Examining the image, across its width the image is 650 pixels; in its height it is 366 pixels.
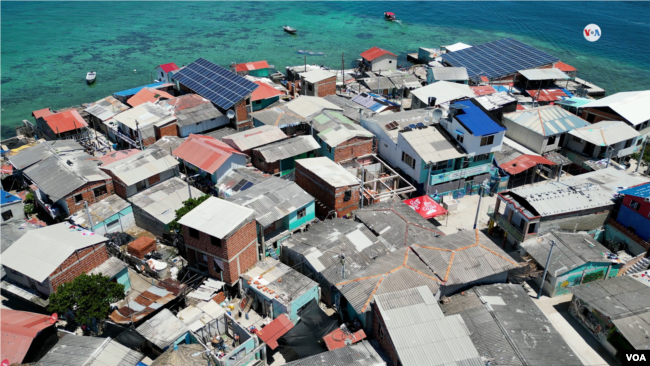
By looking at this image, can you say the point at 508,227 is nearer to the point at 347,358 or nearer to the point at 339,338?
the point at 339,338

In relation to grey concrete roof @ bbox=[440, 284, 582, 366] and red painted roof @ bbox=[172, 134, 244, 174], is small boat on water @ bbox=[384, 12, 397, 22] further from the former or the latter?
grey concrete roof @ bbox=[440, 284, 582, 366]

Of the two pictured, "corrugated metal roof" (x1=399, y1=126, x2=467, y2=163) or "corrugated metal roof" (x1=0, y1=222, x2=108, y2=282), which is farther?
"corrugated metal roof" (x1=399, y1=126, x2=467, y2=163)

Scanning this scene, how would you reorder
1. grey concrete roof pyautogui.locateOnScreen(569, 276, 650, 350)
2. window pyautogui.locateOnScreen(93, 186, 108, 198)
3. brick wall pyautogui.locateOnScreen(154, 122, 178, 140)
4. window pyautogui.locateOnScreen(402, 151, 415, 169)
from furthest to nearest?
brick wall pyautogui.locateOnScreen(154, 122, 178, 140) < window pyautogui.locateOnScreen(402, 151, 415, 169) < window pyautogui.locateOnScreen(93, 186, 108, 198) < grey concrete roof pyautogui.locateOnScreen(569, 276, 650, 350)

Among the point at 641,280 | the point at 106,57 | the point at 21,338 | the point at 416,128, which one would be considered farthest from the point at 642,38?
the point at 21,338

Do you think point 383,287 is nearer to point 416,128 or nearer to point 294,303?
point 294,303

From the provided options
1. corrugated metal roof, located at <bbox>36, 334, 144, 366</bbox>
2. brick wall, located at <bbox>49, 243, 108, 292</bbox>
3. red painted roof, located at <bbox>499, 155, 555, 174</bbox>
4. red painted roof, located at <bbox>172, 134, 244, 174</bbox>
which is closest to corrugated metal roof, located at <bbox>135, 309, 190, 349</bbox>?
corrugated metal roof, located at <bbox>36, 334, 144, 366</bbox>

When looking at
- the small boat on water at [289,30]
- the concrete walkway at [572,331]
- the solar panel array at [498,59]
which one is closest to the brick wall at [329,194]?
the concrete walkway at [572,331]

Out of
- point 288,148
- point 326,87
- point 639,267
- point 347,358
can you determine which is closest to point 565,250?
point 639,267

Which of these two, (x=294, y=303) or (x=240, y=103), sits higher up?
(x=240, y=103)
